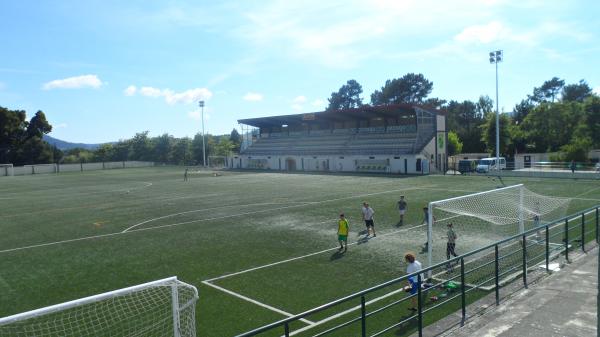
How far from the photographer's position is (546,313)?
9133 mm

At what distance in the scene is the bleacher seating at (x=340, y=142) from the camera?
61312 mm

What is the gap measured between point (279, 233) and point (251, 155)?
6198 cm

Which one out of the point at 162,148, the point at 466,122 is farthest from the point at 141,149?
the point at 466,122

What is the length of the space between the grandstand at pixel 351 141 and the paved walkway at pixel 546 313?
44.4m

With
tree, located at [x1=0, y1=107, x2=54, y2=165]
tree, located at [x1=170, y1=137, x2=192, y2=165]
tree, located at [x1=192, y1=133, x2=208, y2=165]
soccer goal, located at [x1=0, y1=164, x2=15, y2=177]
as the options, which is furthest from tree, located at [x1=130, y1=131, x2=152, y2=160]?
soccer goal, located at [x1=0, y1=164, x2=15, y2=177]

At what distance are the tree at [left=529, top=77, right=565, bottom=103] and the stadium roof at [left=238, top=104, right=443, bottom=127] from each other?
5482 cm

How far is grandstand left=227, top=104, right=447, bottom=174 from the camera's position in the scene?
190ft

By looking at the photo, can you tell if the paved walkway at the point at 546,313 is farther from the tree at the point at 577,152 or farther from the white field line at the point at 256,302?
the tree at the point at 577,152

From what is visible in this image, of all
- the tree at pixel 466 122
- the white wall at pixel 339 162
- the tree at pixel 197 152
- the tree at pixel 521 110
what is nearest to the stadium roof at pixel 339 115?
the white wall at pixel 339 162

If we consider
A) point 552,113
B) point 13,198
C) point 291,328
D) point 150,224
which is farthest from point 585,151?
point 13,198

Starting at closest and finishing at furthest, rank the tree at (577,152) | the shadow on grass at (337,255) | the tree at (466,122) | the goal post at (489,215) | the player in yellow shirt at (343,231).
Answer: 1. the goal post at (489,215)
2. the shadow on grass at (337,255)
3. the player in yellow shirt at (343,231)
4. the tree at (577,152)
5. the tree at (466,122)

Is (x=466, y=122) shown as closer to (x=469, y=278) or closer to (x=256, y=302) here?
(x=469, y=278)

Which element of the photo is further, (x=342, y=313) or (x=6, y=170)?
(x=6, y=170)

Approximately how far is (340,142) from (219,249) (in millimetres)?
54068
